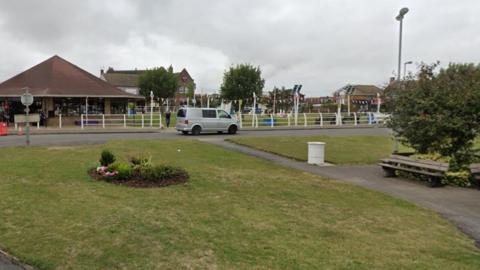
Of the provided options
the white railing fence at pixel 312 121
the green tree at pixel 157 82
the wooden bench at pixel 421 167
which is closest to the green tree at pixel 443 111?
the wooden bench at pixel 421 167

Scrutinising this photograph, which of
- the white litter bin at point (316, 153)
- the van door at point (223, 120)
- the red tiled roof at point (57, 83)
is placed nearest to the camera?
the white litter bin at point (316, 153)

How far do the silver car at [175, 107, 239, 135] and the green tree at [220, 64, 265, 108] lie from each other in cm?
2907

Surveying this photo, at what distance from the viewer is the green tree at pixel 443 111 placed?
1063 cm

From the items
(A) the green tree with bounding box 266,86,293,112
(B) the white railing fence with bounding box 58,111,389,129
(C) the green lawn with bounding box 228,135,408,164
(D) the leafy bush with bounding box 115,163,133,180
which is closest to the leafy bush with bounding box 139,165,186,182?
(D) the leafy bush with bounding box 115,163,133,180

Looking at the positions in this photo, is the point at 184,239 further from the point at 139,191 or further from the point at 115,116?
the point at 115,116

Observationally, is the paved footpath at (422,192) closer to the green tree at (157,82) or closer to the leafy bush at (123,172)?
the leafy bush at (123,172)

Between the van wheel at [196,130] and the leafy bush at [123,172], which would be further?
the van wheel at [196,130]

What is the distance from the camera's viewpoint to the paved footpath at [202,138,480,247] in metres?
7.22

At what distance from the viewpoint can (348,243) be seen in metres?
5.47

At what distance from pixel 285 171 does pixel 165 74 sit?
60.2 meters

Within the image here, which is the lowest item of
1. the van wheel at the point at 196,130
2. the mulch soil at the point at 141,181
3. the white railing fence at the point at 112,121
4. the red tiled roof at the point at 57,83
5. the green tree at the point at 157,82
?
the mulch soil at the point at 141,181

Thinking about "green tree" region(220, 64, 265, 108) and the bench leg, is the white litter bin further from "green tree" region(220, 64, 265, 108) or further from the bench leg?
"green tree" region(220, 64, 265, 108)

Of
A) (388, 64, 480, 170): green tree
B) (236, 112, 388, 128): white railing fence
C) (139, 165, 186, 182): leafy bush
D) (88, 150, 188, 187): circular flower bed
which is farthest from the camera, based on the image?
(236, 112, 388, 128): white railing fence

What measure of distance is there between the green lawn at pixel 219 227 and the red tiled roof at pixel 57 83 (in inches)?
1003
